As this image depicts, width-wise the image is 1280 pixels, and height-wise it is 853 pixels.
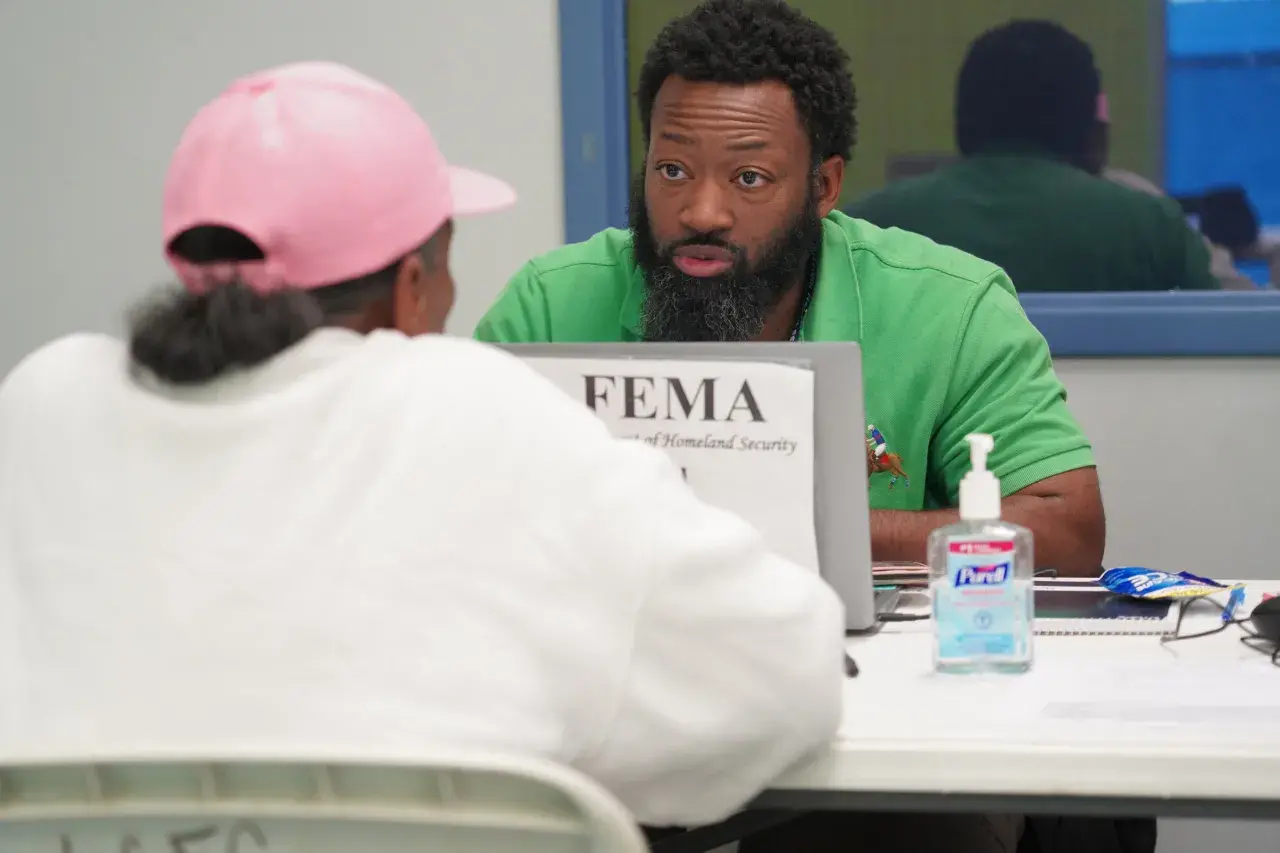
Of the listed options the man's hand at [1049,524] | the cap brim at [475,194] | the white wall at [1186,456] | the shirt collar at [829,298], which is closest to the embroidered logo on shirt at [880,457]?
the man's hand at [1049,524]

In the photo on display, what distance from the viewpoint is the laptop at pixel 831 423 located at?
4.77 feet

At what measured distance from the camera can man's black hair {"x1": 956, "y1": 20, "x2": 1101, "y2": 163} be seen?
3002 mm

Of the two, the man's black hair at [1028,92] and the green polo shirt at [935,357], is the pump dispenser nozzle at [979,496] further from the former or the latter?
the man's black hair at [1028,92]

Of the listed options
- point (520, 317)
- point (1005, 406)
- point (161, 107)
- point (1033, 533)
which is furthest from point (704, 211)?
point (161, 107)

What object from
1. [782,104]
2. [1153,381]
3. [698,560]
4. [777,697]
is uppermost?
[782,104]

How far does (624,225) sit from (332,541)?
6.98ft

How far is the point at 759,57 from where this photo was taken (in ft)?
7.21

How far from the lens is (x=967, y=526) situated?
1375 millimetres

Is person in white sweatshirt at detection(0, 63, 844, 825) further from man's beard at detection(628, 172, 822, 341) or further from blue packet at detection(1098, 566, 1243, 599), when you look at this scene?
man's beard at detection(628, 172, 822, 341)

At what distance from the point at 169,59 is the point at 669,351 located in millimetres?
2251

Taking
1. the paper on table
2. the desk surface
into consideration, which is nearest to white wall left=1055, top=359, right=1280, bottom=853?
the paper on table

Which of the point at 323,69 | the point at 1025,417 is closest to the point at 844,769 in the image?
the point at 323,69

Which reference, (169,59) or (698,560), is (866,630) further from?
(169,59)

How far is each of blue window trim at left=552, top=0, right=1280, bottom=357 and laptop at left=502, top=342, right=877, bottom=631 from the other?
161 centimetres
